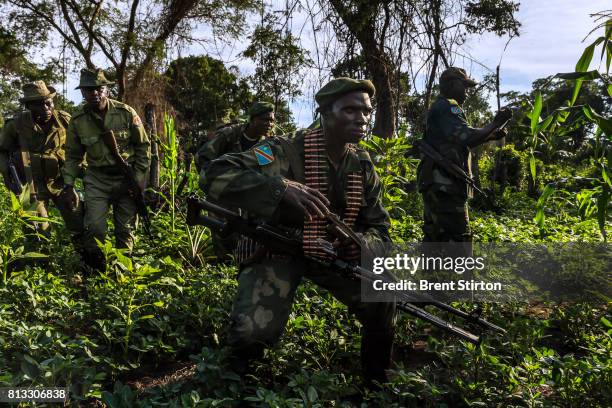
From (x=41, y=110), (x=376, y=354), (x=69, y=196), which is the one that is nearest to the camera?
(x=376, y=354)

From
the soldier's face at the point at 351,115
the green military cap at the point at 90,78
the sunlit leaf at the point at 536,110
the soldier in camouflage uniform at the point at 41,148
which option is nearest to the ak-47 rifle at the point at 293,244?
the soldier's face at the point at 351,115

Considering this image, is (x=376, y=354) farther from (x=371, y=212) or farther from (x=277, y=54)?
(x=277, y=54)

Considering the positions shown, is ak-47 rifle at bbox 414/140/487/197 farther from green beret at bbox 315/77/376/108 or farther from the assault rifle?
the assault rifle

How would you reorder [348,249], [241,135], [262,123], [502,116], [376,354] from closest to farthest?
[348,249] → [376,354] → [502,116] → [262,123] → [241,135]

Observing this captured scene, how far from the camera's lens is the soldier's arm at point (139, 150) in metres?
5.64

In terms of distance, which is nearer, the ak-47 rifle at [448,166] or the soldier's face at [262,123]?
the ak-47 rifle at [448,166]

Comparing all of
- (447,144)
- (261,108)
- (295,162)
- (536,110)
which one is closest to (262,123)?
(261,108)

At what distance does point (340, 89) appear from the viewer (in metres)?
3.02

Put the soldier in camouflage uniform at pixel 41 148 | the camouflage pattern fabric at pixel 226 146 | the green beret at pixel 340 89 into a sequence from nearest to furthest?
the green beret at pixel 340 89
the camouflage pattern fabric at pixel 226 146
the soldier in camouflage uniform at pixel 41 148

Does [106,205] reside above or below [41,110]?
below

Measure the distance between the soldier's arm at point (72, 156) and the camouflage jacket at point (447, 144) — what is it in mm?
3520

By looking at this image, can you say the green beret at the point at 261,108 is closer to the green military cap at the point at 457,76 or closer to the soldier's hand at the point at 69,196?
the green military cap at the point at 457,76

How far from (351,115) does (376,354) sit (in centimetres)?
140

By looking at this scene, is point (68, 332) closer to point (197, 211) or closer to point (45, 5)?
point (197, 211)
